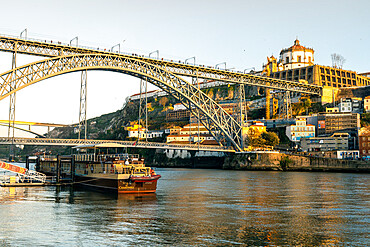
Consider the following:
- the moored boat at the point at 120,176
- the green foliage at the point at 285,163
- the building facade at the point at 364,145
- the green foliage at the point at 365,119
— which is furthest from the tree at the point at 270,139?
the moored boat at the point at 120,176

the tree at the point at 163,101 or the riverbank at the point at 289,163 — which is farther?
the tree at the point at 163,101

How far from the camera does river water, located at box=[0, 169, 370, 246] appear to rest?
60.8 feet

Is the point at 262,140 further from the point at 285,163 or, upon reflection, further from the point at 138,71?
the point at 138,71

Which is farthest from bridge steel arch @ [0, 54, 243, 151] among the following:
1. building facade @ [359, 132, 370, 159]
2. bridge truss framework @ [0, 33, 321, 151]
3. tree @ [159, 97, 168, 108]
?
tree @ [159, 97, 168, 108]

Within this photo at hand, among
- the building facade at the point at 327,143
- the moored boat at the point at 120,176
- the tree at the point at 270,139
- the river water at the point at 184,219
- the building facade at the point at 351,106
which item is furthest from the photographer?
the building facade at the point at 351,106

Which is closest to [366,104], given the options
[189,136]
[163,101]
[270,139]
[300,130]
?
[300,130]

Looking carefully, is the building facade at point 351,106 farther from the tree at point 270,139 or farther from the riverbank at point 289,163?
the riverbank at point 289,163

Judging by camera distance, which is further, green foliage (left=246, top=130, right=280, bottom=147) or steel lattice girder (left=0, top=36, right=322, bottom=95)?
green foliage (left=246, top=130, right=280, bottom=147)

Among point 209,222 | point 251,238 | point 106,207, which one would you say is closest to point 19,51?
point 106,207

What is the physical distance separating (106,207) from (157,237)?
396 inches

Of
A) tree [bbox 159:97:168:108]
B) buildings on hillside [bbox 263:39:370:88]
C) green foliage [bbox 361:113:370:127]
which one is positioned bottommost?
green foliage [bbox 361:113:370:127]

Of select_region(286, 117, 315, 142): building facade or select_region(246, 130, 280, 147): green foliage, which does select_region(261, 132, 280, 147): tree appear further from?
select_region(286, 117, 315, 142): building facade

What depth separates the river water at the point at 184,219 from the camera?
1853 cm

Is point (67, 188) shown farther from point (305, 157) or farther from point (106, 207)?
point (305, 157)
